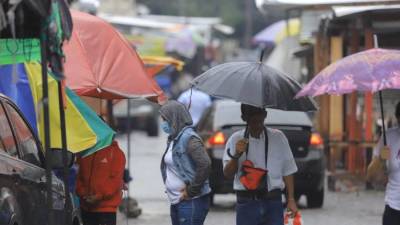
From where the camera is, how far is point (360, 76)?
286 inches

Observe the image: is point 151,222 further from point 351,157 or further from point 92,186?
point 351,157

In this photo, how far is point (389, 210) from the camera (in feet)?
25.0

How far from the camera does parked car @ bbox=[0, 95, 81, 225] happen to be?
612 centimetres

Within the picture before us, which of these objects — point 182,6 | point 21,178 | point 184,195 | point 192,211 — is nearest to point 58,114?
point 184,195

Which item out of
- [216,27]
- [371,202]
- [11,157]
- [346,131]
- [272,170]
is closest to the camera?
[11,157]

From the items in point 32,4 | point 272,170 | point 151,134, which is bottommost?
point 151,134

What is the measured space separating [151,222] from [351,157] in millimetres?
5209

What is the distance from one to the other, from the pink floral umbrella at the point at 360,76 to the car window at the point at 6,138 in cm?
219

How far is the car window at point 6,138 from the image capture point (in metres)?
6.69

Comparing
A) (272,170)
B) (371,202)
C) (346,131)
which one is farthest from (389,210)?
(346,131)

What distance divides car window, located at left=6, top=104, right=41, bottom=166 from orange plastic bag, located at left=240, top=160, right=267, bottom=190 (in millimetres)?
1609

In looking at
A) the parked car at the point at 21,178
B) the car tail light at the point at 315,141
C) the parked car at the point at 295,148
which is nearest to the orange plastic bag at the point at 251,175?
the parked car at the point at 21,178

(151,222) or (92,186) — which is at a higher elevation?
→ (92,186)

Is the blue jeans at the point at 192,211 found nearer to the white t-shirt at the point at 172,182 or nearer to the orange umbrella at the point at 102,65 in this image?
the white t-shirt at the point at 172,182
